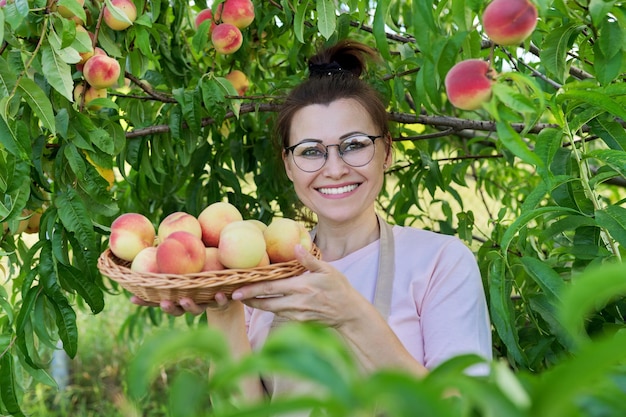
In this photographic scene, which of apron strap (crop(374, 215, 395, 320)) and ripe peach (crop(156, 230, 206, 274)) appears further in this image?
apron strap (crop(374, 215, 395, 320))

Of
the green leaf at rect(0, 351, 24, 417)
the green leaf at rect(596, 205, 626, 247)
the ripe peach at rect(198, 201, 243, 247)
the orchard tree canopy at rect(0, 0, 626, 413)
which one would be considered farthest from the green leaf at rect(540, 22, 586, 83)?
the green leaf at rect(0, 351, 24, 417)

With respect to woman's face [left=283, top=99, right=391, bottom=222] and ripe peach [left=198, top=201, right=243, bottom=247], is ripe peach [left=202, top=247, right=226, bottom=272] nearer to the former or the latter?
ripe peach [left=198, top=201, right=243, bottom=247]

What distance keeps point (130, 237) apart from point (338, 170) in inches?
17.3

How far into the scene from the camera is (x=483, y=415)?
19.2 inches

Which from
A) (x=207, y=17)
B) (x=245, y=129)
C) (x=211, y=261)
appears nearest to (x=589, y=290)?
(x=211, y=261)

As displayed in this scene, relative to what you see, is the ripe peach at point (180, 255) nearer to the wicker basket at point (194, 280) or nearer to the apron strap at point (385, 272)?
the wicker basket at point (194, 280)

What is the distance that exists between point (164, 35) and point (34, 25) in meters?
0.56

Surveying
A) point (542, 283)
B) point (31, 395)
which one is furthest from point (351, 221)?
point (31, 395)

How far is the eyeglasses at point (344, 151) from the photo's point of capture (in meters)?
1.49

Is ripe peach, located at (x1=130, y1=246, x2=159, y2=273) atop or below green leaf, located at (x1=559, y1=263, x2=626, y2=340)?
below

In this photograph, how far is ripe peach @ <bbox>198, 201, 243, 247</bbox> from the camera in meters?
1.31

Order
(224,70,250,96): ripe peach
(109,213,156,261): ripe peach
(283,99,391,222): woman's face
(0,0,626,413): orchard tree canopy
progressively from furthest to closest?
1. (224,70,250,96): ripe peach
2. (283,99,391,222): woman's face
3. (109,213,156,261): ripe peach
4. (0,0,626,413): orchard tree canopy

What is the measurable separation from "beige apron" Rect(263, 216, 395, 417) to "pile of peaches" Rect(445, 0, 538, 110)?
2.13 feet

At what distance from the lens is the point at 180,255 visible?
3.65 feet
